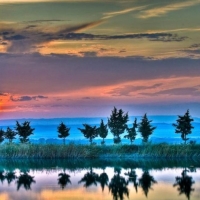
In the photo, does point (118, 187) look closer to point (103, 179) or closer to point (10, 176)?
point (103, 179)

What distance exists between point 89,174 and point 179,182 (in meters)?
8.86

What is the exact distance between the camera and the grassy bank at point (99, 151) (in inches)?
2469

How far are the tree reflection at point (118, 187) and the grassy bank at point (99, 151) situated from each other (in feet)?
53.5

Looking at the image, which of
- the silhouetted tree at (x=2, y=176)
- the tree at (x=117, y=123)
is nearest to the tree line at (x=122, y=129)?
the tree at (x=117, y=123)

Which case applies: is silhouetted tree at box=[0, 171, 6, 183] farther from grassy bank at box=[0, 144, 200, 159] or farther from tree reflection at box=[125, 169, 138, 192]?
grassy bank at box=[0, 144, 200, 159]

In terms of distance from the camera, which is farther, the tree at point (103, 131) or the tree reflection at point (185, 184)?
the tree at point (103, 131)

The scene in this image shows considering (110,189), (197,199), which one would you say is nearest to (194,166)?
(110,189)

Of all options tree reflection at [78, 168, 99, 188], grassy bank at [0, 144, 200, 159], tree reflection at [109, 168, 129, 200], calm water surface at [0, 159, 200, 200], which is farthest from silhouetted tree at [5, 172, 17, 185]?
grassy bank at [0, 144, 200, 159]

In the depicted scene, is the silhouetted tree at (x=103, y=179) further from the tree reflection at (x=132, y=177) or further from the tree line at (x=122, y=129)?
the tree line at (x=122, y=129)

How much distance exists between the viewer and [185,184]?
133ft

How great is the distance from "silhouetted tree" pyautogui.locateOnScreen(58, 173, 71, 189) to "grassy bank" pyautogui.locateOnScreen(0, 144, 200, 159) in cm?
1620

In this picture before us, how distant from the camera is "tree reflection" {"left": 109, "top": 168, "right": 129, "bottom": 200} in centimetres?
3688

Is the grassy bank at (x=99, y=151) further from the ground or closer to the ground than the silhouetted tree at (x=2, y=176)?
further from the ground

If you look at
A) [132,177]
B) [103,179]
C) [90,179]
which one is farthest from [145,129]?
[103,179]
